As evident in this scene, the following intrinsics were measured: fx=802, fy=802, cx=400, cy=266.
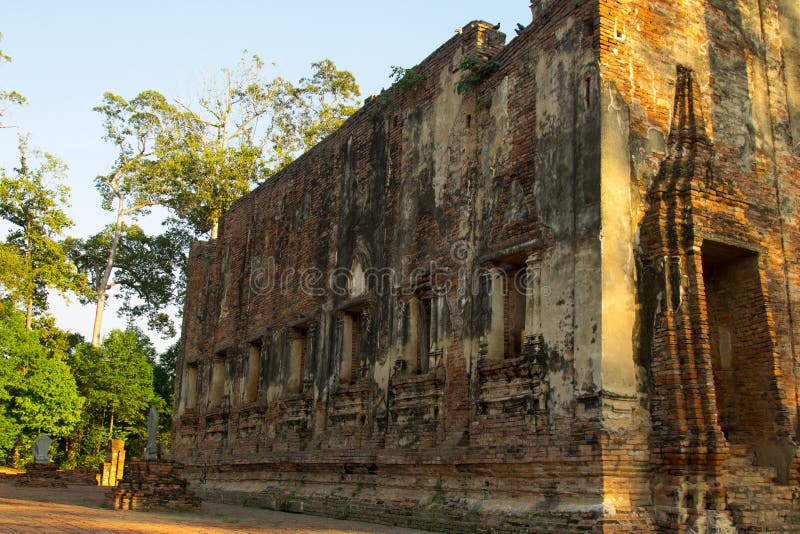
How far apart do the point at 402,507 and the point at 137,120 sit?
24689 mm

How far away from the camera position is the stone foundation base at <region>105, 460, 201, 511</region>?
11.9 m

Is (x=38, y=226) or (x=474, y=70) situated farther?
(x=38, y=226)

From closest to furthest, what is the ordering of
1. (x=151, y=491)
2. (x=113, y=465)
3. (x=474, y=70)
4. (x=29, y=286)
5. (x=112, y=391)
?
(x=474, y=70)
(x=151, y=491)
(x=113, y=465)
(x=29, y=286)
(x=112, y=391)

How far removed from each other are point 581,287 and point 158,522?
5677 millimetres

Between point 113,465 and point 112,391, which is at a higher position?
point 112,391

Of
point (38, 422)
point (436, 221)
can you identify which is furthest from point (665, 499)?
point (38, 422)

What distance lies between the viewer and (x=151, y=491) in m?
12.0

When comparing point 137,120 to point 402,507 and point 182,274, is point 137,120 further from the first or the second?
point 402,507

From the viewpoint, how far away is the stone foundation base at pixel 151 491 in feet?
39.0

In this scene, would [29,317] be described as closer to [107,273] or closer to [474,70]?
[107,273]

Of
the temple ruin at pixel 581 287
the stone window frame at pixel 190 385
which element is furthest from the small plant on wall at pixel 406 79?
the stone window frame at pixel 190 385

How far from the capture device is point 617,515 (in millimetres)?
7289

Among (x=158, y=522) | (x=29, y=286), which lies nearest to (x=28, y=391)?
(x=29, y=286)

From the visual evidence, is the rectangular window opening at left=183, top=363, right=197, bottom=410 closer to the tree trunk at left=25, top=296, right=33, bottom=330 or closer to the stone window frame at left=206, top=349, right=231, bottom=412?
the stone window frame at left=206, top=349, right=231, bottom=412
